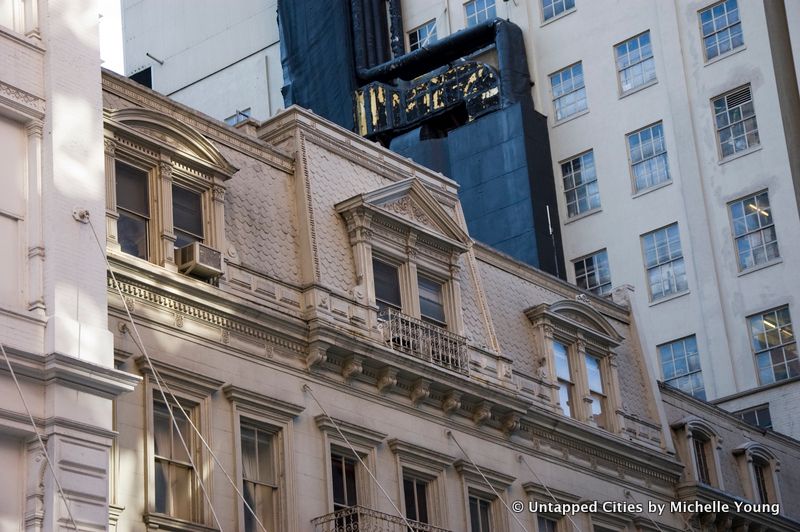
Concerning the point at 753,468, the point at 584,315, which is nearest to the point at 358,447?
the point at 584,315

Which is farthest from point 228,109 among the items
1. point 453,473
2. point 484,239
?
point 453,473

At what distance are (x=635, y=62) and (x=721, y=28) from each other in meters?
3.53

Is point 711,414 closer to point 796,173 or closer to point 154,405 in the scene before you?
point 796,173

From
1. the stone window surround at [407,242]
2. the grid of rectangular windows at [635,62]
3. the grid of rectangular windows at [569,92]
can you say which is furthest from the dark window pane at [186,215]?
the grid of rectangular windows at [569,92]

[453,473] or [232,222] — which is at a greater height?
[232,222]

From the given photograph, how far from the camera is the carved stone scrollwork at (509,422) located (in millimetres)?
38312

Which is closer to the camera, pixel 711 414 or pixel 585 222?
pixel 711 414

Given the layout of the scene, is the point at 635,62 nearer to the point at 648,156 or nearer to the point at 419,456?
the point at 648,156

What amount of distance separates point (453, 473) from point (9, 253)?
1383 cm

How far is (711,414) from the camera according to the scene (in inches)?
1898

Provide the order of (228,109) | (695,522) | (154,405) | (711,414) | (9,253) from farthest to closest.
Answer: (228,109), (711,414), (695,522), (154,405), (9,253)

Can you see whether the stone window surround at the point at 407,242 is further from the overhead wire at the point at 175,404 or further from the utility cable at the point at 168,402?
the utility cable at the point at 168,402

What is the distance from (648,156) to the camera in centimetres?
6234

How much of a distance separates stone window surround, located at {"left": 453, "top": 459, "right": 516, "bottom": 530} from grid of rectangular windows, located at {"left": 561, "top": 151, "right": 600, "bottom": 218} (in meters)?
26.5
